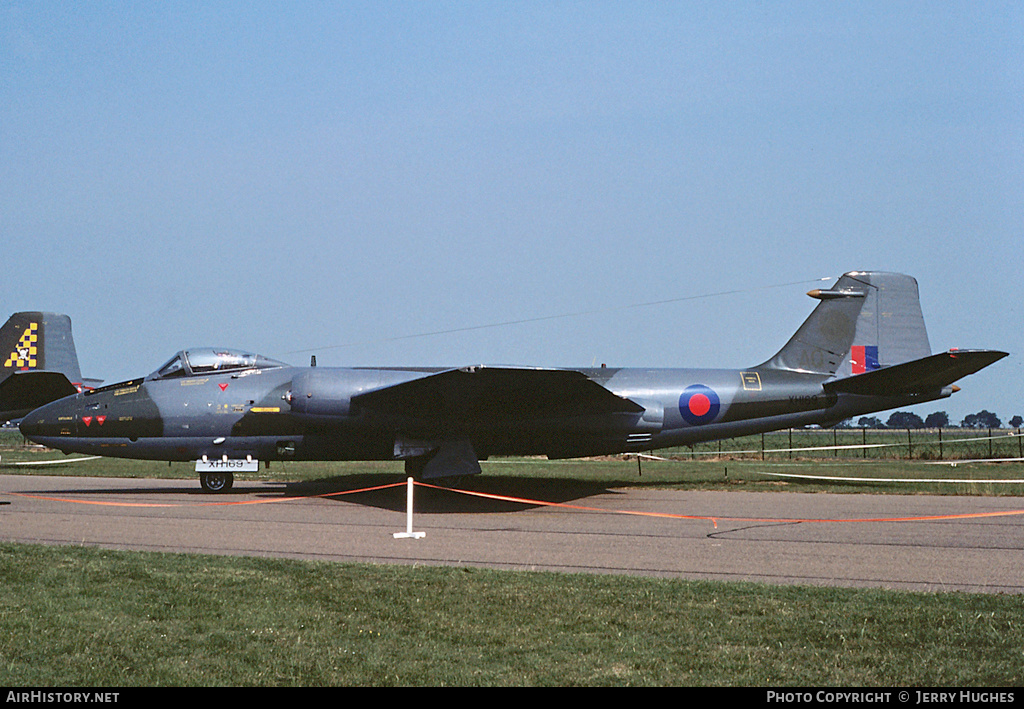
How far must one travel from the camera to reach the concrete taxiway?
927 cm

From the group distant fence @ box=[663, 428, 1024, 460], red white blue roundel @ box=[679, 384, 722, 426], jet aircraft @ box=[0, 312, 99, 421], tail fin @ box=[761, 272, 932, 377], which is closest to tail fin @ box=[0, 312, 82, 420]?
jet aircraft @ box=[0, 312, 99, 421]

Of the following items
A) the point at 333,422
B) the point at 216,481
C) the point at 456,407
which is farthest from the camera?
the point at 216,481

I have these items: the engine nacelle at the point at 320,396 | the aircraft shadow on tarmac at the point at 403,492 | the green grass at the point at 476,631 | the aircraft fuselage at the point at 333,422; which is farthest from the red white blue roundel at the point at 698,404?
the green grass at the point at 476,631

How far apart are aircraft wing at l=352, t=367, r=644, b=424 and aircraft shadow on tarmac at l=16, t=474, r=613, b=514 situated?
5.60 ft

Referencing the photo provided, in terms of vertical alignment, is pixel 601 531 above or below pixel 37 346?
below

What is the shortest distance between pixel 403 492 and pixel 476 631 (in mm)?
13069

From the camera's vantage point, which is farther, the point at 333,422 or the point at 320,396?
the point at 333,422

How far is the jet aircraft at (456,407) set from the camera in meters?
17.4

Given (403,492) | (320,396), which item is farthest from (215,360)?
(403,492)

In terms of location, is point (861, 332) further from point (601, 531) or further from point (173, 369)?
point (173, 369)

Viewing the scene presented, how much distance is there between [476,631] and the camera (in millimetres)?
6207

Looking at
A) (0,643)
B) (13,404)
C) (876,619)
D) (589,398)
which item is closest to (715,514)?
(589,398)

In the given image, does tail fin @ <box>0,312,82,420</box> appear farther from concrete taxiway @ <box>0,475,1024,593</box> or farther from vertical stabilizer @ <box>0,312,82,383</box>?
concrete taxiway @ <box>0,475,1024,593</box>

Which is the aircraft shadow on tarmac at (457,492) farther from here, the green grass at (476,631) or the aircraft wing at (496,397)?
the green grass at (476,631)
